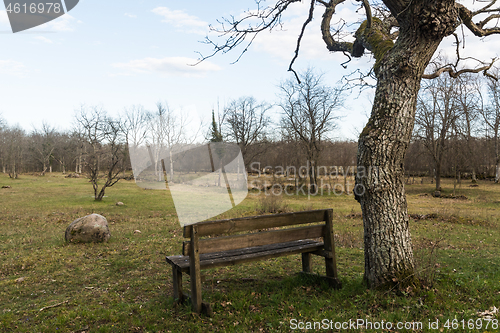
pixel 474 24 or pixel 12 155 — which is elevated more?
pixel 12 155

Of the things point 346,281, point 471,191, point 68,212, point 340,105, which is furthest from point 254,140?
point 346,281

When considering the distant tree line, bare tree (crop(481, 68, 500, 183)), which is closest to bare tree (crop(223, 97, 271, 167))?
the distant tree line

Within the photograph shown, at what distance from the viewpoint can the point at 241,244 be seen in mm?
4207

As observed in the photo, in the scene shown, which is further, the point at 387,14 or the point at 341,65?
the point at 387,14

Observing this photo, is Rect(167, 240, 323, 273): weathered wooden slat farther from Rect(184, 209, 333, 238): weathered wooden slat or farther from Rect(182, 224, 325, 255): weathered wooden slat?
Rect(184, 209, 333, 238): weathered wooden slat

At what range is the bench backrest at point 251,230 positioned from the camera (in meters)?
3.88

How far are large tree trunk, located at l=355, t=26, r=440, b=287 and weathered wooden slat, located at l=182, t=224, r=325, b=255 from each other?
85 centimetres

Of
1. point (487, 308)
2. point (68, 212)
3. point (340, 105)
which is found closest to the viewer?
point (487, 308)

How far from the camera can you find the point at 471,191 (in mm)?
31000

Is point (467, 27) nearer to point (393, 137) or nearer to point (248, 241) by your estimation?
point (393, 137)

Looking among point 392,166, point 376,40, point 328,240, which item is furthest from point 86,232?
point 376,40

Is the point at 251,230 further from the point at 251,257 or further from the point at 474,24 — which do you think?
the point at 474,24

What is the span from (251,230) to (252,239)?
0.18 metres

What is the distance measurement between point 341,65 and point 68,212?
15331mm
